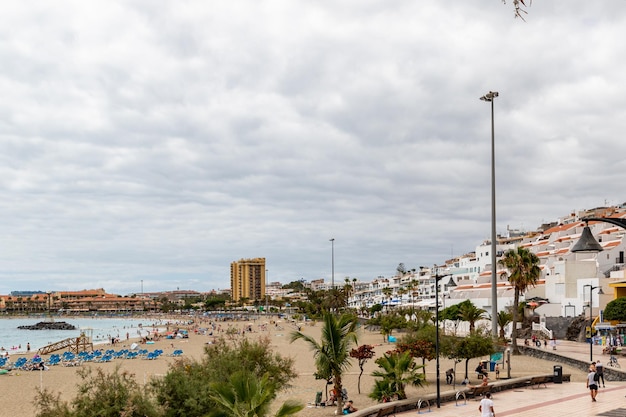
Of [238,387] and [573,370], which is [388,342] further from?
[238,387]

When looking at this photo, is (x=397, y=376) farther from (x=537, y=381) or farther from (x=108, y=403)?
(x=108, y=403)

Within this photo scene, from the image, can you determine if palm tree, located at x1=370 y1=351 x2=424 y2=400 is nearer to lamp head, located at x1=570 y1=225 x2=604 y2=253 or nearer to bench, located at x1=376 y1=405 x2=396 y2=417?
bench, located at x1=376 y1=405 x2=396 y2=417

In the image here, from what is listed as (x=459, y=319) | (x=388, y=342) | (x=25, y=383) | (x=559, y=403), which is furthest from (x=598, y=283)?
(x=25, y=383)

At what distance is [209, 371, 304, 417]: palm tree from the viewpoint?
11.1 m

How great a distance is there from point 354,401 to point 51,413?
1457 cm

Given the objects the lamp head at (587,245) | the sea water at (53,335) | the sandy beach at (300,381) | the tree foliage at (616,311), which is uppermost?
the lamp head at (587,245)

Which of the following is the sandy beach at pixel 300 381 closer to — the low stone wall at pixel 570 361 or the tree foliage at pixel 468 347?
the low stone wall at pixel 570 361

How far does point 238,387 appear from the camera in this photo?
11.5 m

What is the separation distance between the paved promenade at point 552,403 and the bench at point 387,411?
1.35ft

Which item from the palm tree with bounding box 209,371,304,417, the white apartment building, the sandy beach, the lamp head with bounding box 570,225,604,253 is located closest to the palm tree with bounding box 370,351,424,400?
the sandy beach

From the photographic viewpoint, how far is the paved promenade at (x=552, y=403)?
19.0 m

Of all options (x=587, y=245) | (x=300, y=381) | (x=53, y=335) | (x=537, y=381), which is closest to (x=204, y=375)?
(x=587, y=245)

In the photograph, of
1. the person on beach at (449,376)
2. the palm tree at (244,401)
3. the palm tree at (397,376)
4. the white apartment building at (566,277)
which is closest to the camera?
the palm tree at (244,401)

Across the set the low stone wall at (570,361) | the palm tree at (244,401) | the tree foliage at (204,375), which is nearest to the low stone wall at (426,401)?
the tree foliage at (204,375)
